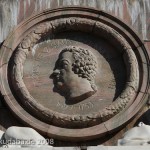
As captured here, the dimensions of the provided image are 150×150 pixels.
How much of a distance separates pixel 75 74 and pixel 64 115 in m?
0.64

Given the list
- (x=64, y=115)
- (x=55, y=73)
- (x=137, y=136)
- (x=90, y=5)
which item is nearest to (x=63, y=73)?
(x=55, y=73)

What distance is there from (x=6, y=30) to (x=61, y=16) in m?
0.80

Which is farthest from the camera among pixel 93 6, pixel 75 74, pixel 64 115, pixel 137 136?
pixel 93 6

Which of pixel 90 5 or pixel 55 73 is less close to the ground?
pixel 90 5

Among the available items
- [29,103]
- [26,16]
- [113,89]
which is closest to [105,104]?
[113,89]

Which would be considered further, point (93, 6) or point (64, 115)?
point (93, 6)

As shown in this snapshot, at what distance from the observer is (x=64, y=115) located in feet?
35.9

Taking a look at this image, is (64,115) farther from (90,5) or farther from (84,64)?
(90,5)

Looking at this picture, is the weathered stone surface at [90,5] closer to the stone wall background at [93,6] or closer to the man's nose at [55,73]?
the stone wall background at [93,6]

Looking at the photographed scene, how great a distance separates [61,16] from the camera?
11.6m

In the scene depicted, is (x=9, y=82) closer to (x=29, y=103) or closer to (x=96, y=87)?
(x=29, y=103)

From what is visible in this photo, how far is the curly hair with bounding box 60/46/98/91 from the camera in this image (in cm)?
1122

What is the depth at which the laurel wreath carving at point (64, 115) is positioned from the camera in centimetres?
1092

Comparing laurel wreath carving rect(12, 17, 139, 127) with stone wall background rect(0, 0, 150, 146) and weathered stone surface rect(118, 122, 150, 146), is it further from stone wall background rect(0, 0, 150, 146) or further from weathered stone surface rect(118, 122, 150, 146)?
weathered stone surface rect(118, 122, 150, 146)
